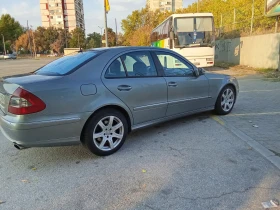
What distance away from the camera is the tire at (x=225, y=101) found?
17.4ft

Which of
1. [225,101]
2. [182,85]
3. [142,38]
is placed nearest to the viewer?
[182,85]

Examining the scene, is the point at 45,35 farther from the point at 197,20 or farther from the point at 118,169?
the point at 118,169

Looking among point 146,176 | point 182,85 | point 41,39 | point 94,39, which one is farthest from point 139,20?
point 146,176

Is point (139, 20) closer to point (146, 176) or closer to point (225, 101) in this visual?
point (225, 101)

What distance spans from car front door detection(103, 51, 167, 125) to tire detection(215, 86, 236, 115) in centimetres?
165

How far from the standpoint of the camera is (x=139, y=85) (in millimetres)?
3812

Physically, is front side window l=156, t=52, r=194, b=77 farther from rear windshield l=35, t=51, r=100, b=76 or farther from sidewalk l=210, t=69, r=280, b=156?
sidewalk l=210, t=69, r=280, b=156

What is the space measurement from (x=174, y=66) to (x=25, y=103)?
2648 mm

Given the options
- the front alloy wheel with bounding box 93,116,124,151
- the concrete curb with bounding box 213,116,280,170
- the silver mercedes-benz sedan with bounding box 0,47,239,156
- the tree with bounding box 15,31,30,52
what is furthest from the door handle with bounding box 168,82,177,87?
the tree with bounding box 15,31,30,52

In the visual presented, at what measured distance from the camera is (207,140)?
405cm

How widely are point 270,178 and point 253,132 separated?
5.25 ft

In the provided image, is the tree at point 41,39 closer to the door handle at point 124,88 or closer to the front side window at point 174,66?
the front side window at point 174,66

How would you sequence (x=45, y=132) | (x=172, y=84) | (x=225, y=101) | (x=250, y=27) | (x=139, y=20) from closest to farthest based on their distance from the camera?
(x=45, y=132), (x=172, y=84), (x=225, y=101), (x=250, y=27), (x=139, y=20)

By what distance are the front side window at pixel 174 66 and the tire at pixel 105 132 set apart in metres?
1.27
